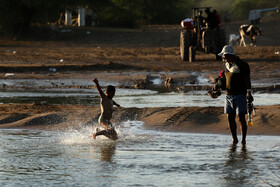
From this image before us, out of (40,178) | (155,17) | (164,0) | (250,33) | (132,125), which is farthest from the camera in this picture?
(155,17)

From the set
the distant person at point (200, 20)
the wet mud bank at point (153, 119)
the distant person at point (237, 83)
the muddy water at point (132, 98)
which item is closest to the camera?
the distant person at point (237, 83)

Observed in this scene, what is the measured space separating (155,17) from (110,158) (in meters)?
Result: 52.6

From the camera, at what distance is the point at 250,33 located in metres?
35.3

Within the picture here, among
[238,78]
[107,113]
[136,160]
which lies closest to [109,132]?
[107,113]

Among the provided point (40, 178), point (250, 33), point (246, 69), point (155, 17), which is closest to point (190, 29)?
point (250, 33)

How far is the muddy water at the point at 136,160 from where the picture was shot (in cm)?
759

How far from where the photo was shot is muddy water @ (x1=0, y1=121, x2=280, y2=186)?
759 cm

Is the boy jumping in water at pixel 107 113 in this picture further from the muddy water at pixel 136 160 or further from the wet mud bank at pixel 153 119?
the wet mud bank at pixel 153 119

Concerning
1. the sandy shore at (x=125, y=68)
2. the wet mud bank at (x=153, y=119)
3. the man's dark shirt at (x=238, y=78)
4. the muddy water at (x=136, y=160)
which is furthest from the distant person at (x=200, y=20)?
the man's dark shirt at (x=238, y=78)

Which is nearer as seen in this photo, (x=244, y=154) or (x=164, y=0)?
(x=244, y=154)

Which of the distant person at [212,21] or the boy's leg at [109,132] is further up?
the distant person at [212,21]

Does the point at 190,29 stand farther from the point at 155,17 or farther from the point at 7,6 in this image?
the point at 155,17

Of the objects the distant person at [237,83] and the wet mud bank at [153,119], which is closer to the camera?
the distant person at [237,83]

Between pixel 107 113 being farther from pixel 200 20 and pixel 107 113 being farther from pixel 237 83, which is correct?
pixel 200 20
